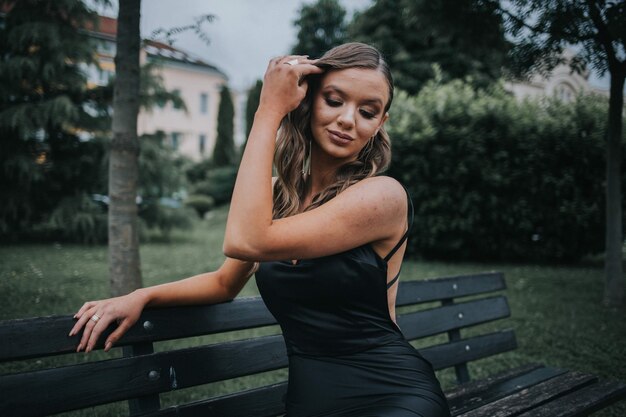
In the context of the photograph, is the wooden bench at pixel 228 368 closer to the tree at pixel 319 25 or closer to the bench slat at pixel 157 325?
the bench slat at pixel 157 325

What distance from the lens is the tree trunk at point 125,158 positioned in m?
4.45

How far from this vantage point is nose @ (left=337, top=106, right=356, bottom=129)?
182cm

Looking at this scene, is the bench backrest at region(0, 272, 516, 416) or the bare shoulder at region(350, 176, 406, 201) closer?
the bench backrest at region(0, 272, 516, 416)

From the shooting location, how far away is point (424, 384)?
185 centimetres

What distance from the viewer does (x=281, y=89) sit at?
1677 mm

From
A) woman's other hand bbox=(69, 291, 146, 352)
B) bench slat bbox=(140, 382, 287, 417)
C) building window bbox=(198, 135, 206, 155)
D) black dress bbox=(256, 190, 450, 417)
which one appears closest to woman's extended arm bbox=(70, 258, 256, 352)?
woman's other hand bbox=(69, 291, 146, 352)

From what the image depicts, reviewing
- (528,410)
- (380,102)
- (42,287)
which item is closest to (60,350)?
(380,102)

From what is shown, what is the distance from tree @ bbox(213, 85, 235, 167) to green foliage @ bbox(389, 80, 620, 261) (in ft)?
72.1

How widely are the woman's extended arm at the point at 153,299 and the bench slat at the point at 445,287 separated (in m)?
1.13

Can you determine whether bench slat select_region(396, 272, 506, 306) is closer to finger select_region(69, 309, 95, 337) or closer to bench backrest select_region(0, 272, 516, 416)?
bench backrest select_region(0, 272, 516, 416)

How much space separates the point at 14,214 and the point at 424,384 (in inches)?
484

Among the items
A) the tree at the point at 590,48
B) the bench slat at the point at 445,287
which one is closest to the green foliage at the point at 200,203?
the tree at the point at 590,48

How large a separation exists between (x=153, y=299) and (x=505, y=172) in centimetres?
907

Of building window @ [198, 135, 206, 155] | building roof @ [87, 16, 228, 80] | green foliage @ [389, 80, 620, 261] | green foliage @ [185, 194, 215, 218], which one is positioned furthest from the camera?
building window @ [198, 135, 206, 155]
